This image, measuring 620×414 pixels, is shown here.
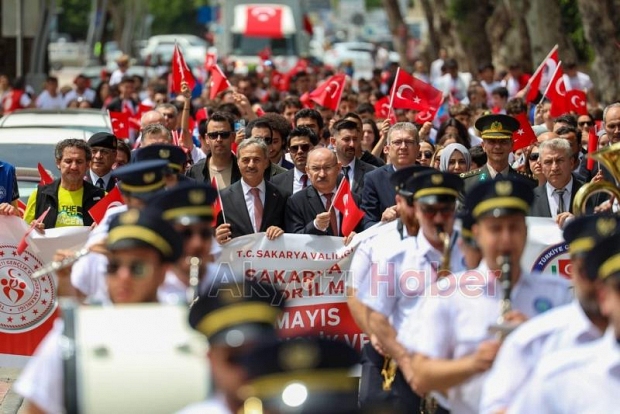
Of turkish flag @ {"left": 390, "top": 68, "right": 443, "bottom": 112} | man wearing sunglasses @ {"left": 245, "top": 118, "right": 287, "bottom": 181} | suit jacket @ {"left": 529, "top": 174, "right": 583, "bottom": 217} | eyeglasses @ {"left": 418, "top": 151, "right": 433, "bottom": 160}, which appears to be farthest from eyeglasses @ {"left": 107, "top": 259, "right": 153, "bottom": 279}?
turkish flag @ {"left": 390, "top": 68, "right": 443, "bottom": 112}

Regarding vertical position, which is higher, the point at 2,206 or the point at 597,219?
the point at 597,219

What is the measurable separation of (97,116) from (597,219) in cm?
1095

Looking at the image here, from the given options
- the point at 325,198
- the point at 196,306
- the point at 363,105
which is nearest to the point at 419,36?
the point at 363,105

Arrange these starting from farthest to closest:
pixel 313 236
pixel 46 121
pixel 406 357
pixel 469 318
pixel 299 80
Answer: pixel 299 80, pixel 46 121, pixel 313 236, pixel 406 357, pixel 469 318

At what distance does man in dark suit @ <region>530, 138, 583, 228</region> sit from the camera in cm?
1072

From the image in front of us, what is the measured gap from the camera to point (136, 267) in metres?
5.47

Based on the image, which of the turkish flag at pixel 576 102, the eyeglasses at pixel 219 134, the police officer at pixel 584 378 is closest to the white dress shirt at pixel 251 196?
the eyeglasses at pixel 219 134

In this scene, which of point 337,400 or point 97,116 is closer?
point 337,400

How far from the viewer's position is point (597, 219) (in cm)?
606

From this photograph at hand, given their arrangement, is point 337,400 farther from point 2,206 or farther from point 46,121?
point 46,121

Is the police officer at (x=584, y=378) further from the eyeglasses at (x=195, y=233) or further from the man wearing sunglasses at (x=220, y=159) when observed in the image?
the man wearing sunglasses at (x=220, y=159)

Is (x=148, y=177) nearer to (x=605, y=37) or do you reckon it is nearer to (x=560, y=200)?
(x=560, y=200)

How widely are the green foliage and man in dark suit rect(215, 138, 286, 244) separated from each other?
3237 inches

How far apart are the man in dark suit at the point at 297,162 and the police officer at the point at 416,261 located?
390 cm
